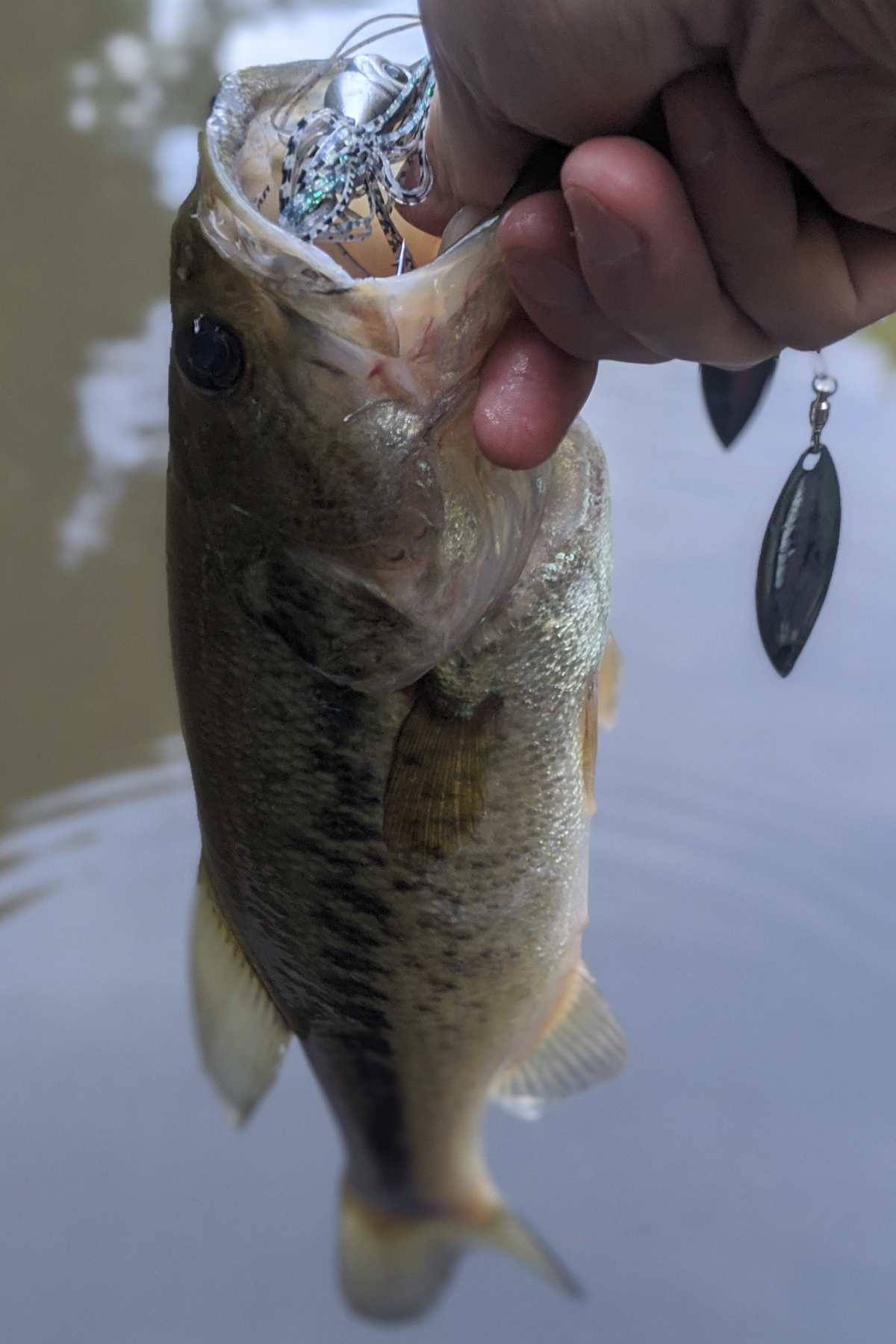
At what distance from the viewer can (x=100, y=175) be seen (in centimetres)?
332

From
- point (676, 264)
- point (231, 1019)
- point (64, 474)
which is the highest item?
point (676, 264)

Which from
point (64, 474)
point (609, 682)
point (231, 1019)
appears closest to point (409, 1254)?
point (231, 1019)

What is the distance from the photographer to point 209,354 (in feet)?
2.48

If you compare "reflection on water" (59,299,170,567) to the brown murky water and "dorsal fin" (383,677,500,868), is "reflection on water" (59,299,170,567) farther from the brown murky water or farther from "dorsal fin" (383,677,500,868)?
"dorsal fin" (383,677,500,868)

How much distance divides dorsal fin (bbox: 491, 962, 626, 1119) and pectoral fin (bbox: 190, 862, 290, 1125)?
287 mm

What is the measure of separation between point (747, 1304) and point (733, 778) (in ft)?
3.06

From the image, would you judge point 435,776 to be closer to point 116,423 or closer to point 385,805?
point 385,805

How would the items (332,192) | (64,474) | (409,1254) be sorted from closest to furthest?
(332,192) → (409,1254) → (64,474)

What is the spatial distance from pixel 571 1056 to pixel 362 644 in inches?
26.1

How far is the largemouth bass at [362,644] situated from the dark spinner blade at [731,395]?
Result: 0.70 ft

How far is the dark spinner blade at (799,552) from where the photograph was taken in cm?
76

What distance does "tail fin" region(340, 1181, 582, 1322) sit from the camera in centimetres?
158

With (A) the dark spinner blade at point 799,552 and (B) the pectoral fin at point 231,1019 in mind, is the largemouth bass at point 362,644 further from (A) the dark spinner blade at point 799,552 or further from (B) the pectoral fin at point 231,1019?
(A) the dark spinner blade at point 799,552

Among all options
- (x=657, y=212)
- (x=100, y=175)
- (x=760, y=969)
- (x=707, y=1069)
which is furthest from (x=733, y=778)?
(x=100, y=175)
